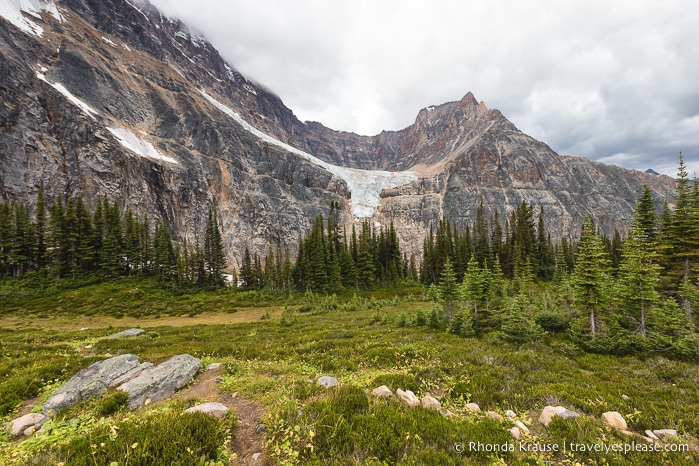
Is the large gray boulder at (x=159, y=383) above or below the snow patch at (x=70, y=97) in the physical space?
below

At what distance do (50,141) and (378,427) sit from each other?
11589 centimetres

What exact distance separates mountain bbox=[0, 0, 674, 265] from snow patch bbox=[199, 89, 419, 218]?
1.19 meters

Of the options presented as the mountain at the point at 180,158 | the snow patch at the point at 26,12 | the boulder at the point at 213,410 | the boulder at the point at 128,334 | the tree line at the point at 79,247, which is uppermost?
the snow patch at the point at 26,12

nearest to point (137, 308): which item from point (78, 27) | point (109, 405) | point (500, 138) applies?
point (109, 405)

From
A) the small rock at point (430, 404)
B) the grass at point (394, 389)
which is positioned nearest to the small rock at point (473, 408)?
the grass at point (394, 389)

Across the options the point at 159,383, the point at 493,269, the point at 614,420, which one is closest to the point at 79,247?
the point at 159,383

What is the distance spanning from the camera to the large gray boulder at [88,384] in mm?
7245

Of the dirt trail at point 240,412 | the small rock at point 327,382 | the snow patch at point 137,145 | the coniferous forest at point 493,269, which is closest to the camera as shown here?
the dirt trail at point 240,412

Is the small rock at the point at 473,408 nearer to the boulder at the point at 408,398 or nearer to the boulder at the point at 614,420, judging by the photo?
the boulder at the point at 408,398

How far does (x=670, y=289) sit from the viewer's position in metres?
21.1

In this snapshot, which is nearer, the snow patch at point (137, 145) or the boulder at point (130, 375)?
the boulder at point (130, 375)

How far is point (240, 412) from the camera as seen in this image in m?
6.84

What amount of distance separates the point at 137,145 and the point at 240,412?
126374 millimetres

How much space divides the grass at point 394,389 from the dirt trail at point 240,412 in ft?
0.79
